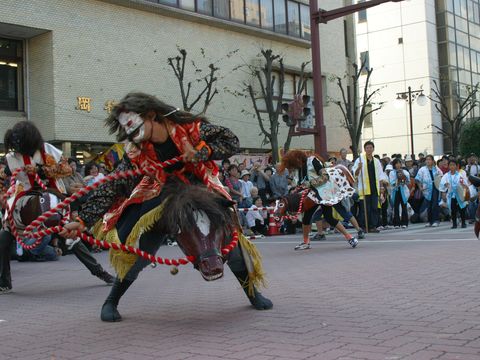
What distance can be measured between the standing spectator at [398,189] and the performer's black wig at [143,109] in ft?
37.9

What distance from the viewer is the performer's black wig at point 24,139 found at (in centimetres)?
703

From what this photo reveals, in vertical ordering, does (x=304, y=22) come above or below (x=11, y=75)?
above

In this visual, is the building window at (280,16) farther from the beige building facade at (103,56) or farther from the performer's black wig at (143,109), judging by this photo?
the performer's black wig at (143,109)

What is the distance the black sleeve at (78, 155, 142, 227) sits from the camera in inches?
202

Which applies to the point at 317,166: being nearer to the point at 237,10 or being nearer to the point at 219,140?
the point at 219,140

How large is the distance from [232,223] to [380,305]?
148 centimetres

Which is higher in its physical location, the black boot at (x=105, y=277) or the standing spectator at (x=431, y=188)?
the standing spectator at (x=431, y=188)

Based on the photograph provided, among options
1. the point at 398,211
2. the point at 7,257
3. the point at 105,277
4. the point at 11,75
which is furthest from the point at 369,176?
the point at 11,75

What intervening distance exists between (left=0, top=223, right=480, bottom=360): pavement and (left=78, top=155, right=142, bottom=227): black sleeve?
0.93m

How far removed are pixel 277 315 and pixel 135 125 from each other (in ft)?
6.41

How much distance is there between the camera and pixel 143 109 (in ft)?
16.4

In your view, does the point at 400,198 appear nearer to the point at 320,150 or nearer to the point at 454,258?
the point at 320,150

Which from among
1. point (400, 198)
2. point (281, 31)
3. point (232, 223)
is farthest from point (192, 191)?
point (281, 31)

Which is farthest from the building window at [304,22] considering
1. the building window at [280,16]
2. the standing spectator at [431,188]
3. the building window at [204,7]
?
the standing spectator at [431,188]
